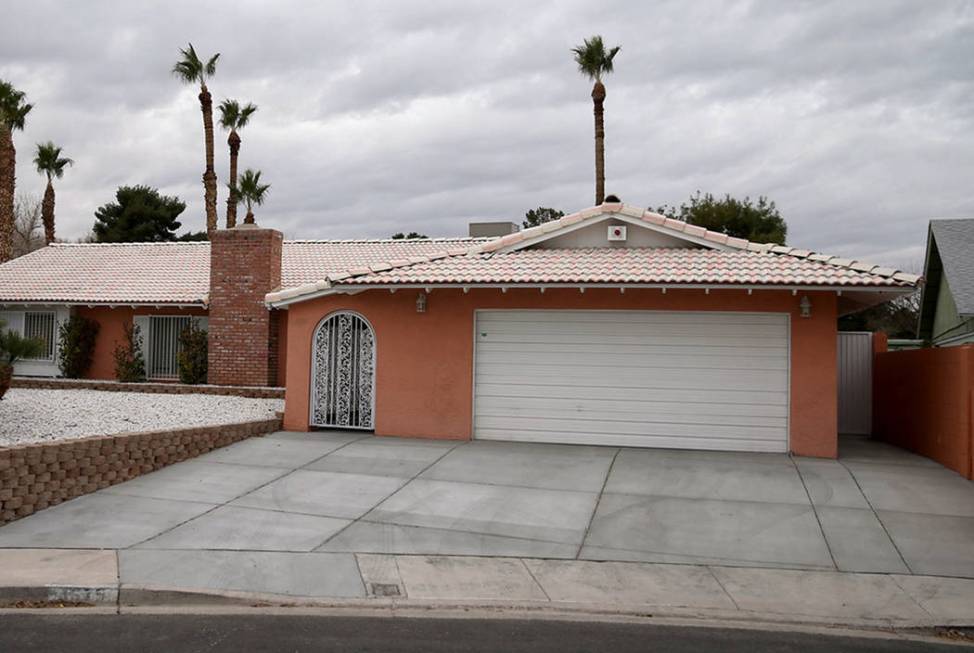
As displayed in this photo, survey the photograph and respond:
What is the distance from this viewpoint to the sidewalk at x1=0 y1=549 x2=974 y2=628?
668 centimetres

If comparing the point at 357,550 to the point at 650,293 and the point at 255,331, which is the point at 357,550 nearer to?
the point at 650,293

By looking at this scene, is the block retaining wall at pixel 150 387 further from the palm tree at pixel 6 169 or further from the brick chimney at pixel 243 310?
the palm tree at pixel 6 169

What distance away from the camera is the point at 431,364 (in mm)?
14133

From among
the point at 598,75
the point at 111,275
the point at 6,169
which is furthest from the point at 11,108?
the point at 598,75

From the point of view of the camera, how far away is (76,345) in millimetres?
22078

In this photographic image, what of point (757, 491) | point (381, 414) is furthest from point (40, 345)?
point (757, 491)

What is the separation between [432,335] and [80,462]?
600 centimetres

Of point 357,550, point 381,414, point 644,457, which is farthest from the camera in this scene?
point 381,414

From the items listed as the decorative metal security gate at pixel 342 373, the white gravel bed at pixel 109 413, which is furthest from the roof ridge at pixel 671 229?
the white gravel bed at pixel 109 413

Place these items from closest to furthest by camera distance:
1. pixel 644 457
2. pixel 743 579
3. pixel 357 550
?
pixel 743 579 < pixel 357 550 < pixel 644 457

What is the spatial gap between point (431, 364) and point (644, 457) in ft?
12.8

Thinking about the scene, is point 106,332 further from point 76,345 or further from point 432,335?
point 432,335

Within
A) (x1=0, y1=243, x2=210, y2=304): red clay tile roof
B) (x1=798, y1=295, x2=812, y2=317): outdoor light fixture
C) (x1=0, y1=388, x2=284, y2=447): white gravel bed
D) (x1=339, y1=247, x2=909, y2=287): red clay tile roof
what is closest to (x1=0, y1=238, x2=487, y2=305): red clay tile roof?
(x1=0, y1=243, x2=210, y2=304): red clay tile roof

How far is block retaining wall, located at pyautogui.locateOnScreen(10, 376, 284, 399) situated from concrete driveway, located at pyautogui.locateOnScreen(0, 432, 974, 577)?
5.64 meters
